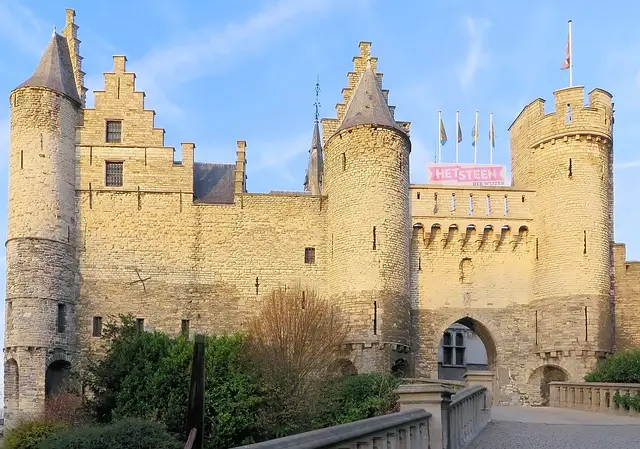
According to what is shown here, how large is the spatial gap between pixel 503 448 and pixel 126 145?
23.2 metres

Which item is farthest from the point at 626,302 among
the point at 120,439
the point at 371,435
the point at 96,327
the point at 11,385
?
the point at 371,435

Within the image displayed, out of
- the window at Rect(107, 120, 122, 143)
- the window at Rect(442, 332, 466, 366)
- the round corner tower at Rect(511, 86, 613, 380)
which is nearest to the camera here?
the round corner tower at Rect(511, 86, 613, 380)

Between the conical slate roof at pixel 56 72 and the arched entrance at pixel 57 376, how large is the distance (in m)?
9.92

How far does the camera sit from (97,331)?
99.3 ft

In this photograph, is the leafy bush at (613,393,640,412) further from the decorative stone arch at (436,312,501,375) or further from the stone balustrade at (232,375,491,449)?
the decorative stone arch at (436,312,501,375)

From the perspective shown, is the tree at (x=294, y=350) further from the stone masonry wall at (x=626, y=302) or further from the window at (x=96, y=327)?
the stone masonry wall at (x=626, y=302)

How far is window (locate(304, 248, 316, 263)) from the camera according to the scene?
1244 inches

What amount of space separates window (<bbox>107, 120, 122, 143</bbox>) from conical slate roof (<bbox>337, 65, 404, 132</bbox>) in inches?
334

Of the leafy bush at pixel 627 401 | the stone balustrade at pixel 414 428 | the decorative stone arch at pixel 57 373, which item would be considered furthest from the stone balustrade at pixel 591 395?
the decorative stone arch at pixel 57 373

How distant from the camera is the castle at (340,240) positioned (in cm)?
2967

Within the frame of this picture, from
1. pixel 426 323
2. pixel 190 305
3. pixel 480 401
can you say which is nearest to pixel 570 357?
pixel 426 323

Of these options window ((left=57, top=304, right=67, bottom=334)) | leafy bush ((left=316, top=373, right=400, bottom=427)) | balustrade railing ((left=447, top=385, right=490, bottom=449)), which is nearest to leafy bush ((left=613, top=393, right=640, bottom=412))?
balustrade railing ((left=447, top=385, right=490, bottom=449))

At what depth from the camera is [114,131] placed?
3156 centimetres

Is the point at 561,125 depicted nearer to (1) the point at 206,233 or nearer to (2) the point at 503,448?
(1) the point at 206,233
